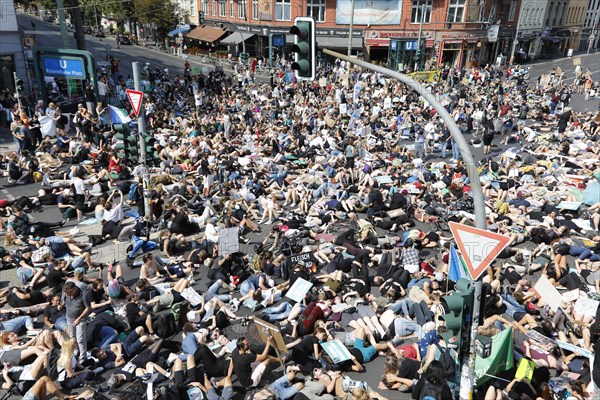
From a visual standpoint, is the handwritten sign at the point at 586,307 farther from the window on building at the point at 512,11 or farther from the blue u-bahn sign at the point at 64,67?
the window on building at the point at 512,11

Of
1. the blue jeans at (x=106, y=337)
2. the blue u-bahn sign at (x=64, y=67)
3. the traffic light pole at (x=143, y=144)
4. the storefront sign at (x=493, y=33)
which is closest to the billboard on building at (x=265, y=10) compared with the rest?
the storefront sign at (x=493, y=33)

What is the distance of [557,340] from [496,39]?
5207cm

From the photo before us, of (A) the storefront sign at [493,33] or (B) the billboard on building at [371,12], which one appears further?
(A) the storefront sign at [493,33]

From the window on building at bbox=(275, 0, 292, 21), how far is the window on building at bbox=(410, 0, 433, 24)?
12700 mm

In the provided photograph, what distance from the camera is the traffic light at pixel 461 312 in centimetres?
542

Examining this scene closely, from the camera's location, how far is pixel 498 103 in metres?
28.8

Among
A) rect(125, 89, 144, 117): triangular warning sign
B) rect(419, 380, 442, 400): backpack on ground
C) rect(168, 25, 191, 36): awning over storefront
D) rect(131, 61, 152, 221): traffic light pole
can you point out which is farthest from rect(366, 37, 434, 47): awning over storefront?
rect(419, 380, 442, 400): backpack on ground

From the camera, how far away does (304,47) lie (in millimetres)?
6660

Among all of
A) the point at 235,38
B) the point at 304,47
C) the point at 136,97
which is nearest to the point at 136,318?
the point at 136,97

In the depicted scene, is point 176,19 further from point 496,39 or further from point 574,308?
point 574,308

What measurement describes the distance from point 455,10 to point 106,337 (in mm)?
49668

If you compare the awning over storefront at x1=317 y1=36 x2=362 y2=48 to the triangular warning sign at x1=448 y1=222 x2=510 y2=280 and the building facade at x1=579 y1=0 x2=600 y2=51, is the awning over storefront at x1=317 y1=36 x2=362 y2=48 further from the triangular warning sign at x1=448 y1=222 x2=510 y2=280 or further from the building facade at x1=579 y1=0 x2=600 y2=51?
the building facade at x1=579 y1=0 x2=600 y2=51

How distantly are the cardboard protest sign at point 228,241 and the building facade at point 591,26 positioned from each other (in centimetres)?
8603

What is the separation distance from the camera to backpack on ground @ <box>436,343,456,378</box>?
25.6ft
